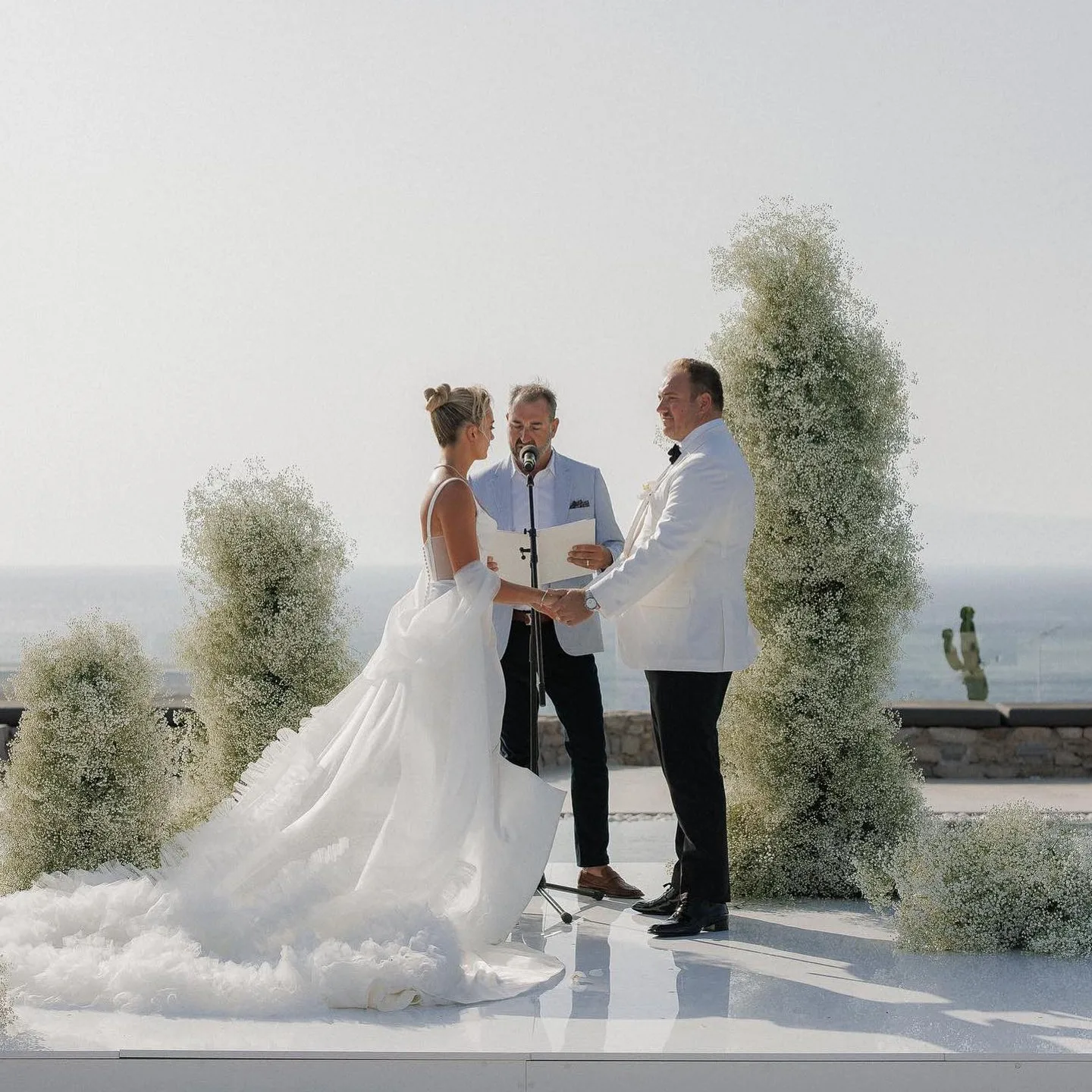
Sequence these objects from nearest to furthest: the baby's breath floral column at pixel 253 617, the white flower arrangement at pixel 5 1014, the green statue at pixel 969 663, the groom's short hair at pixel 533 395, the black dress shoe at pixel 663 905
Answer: the white flower arrangement at pixel 5 1014
the black dress shoe at pixel 663 905
the groom's short hair at pixel 533 395
the baby's breath floral column at pixel 253 617
the green statue at pixel 969 663

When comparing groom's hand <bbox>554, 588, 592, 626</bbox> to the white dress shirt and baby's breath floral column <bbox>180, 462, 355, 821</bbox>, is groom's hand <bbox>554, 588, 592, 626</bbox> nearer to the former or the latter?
the white dress shirt

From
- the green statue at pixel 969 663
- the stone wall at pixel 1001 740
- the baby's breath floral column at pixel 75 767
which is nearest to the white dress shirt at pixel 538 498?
the baby's breath floral column at pixel 75 767

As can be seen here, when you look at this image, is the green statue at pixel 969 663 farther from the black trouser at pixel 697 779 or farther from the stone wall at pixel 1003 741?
the black trouser at pixel 697 779

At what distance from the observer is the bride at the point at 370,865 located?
12.4ft

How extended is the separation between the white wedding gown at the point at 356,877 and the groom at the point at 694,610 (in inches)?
18.5

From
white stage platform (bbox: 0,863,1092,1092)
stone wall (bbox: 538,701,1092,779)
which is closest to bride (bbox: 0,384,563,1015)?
white stage platform (bbox: 0,863,1092,1092)

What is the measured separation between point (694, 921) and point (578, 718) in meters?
0.94

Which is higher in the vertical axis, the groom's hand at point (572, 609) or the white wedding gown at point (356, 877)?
the groom's hand at point (572, 609)

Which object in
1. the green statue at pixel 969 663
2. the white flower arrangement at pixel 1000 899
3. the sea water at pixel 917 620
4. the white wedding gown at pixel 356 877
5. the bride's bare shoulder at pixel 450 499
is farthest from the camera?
the green statue at pixel 969 663

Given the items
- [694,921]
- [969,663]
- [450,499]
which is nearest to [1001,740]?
[969,663]

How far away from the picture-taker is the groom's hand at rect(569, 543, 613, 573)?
4.91 meters

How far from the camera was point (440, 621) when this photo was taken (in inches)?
177

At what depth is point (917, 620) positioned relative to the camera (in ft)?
19.2

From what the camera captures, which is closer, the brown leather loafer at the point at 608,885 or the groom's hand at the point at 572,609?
the groom's hand at the point at 572,609
